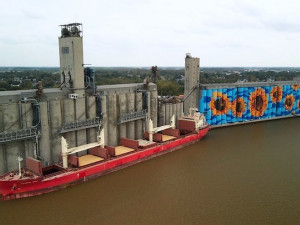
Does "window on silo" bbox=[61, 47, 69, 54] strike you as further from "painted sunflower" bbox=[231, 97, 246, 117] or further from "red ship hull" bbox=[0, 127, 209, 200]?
"painted sunflower" bbox=[231, 97, 246, 117]

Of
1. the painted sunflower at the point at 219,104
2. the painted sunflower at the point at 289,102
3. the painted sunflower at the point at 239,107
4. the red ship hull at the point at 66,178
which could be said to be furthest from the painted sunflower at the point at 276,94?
the red ship hull at the point at 66,178

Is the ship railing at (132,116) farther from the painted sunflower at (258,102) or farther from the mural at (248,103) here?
the painted sunflower at (258,102)

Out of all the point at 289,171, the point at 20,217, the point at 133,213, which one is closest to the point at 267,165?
the point at 289,171

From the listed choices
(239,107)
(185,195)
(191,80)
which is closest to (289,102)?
(239,107)

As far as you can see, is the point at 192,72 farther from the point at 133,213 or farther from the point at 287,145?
the point at 133,213

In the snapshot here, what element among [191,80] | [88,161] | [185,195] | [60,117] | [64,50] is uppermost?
[64,50]

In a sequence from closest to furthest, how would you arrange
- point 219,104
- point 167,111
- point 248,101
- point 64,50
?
1. point 64,50
2. point 167,111
3. point 219,104
4. point 248,101

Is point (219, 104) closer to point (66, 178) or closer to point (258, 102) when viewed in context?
point (258, 102)
